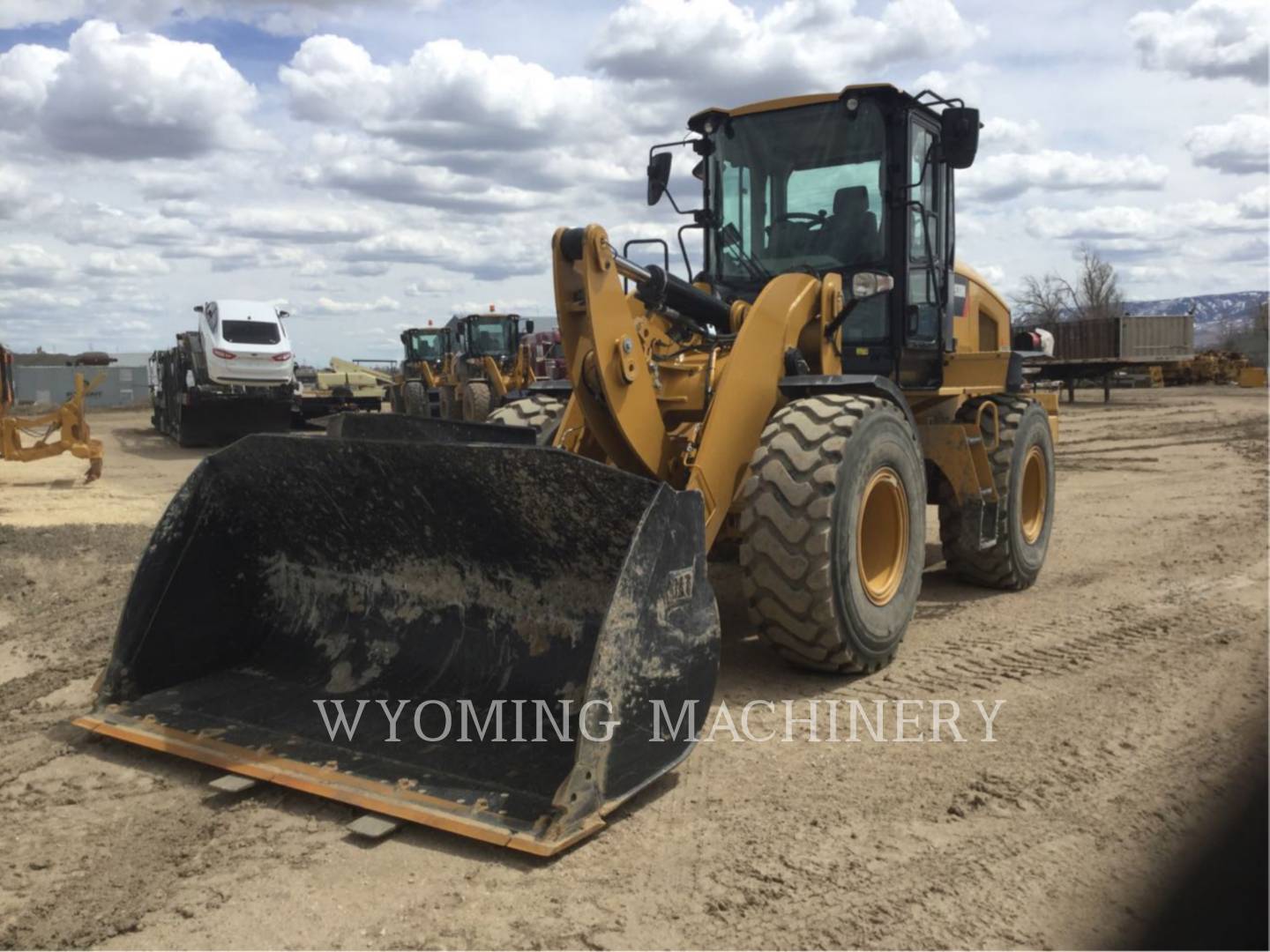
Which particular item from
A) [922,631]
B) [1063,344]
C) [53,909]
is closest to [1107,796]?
[922,631]

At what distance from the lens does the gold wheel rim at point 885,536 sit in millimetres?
5184

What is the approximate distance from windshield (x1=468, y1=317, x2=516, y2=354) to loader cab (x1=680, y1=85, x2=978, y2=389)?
16.6 m

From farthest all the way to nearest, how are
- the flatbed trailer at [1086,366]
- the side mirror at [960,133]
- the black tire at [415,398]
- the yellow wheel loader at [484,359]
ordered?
the flatbed trailer at [1086,366] → the black tire at [415,398] → the yellow wheel loader at [484,359] → the side mirror at [960,133]

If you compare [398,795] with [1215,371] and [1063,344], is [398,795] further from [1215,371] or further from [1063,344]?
[1215,371]

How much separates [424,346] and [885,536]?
2258 centimetres

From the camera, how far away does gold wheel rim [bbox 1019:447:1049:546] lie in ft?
25.0

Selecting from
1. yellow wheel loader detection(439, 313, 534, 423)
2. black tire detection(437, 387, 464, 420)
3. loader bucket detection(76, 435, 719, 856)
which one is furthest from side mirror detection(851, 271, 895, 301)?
black tire detection(437, 387, 464, 420)

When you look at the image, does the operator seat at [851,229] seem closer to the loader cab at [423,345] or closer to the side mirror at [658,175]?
the side mirror at [658,175]

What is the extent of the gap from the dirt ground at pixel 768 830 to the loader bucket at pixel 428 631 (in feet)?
0.52

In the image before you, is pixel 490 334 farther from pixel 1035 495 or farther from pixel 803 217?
pixel 803 217

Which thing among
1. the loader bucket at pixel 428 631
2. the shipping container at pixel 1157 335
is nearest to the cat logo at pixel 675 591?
the loader bucket at pixel 428 631

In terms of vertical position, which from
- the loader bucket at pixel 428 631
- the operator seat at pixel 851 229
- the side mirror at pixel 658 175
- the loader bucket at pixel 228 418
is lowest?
the loader bucket at pixel 428 631

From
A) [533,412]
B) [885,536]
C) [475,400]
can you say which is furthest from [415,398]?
[885,536]

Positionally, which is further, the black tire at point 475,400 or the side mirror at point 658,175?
the black tire at point 475,400
